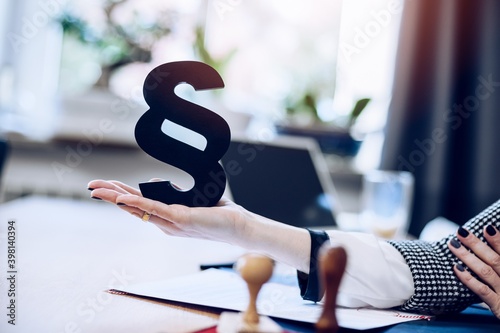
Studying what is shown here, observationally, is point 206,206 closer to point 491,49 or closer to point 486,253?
point 486,253

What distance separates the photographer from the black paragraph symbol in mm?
788

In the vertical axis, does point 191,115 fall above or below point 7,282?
above

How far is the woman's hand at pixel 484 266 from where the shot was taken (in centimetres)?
86

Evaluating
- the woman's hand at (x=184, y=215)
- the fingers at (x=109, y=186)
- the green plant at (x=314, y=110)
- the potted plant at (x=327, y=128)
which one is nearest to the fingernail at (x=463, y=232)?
the woman's hand at (x=184, y=215)

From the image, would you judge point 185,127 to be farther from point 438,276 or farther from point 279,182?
point 279,182

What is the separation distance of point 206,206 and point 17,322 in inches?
11.5

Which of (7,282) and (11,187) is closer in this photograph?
(7,282)

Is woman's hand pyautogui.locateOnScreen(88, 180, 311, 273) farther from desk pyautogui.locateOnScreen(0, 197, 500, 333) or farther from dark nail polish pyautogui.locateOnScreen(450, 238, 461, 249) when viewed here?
dark nail polish pyautogui.locateOnScreen(450, 238, 461, 249)

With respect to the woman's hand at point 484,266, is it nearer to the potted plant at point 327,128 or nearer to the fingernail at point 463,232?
the fingernail at point 463,232

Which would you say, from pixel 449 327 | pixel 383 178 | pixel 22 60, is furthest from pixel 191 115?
pixel 22 60

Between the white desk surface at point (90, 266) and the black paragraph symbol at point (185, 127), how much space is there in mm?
165

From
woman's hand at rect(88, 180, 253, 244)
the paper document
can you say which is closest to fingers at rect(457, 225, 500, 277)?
the paper document

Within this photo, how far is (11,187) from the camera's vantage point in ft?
8.30

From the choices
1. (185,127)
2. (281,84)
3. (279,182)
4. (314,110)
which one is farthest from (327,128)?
(185,127)
